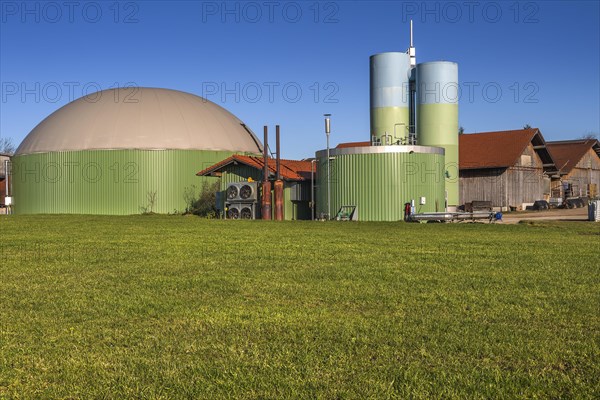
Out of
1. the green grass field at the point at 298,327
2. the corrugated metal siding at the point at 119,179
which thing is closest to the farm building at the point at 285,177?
the corrugated metal siding at the point at 119,179

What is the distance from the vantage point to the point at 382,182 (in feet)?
115

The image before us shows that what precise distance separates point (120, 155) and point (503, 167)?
26.2m

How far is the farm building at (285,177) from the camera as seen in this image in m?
40.2

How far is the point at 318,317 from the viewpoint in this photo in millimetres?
7805

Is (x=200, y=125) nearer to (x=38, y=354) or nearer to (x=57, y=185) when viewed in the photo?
(x=57, y=185)

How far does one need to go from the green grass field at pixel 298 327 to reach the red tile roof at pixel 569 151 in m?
50.3

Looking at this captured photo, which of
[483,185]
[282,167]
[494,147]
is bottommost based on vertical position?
[483,185]

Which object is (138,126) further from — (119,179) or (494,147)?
(494,147)

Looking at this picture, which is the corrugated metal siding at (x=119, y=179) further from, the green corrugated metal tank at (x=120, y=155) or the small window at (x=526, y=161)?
the small window at (x=526, y=161)

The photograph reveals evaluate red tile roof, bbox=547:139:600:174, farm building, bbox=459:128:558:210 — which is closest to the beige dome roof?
farm building, bbox=459:128:558:210

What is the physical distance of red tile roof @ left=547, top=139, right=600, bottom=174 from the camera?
6141 cm

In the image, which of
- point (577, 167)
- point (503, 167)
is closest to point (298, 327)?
point (503, 167)

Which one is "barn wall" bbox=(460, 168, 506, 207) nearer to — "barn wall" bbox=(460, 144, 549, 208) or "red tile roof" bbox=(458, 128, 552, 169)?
→ "barn wall" bbox=(460, 144, 549, 208)

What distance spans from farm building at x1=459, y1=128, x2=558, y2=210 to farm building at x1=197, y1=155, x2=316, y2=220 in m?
14.5
